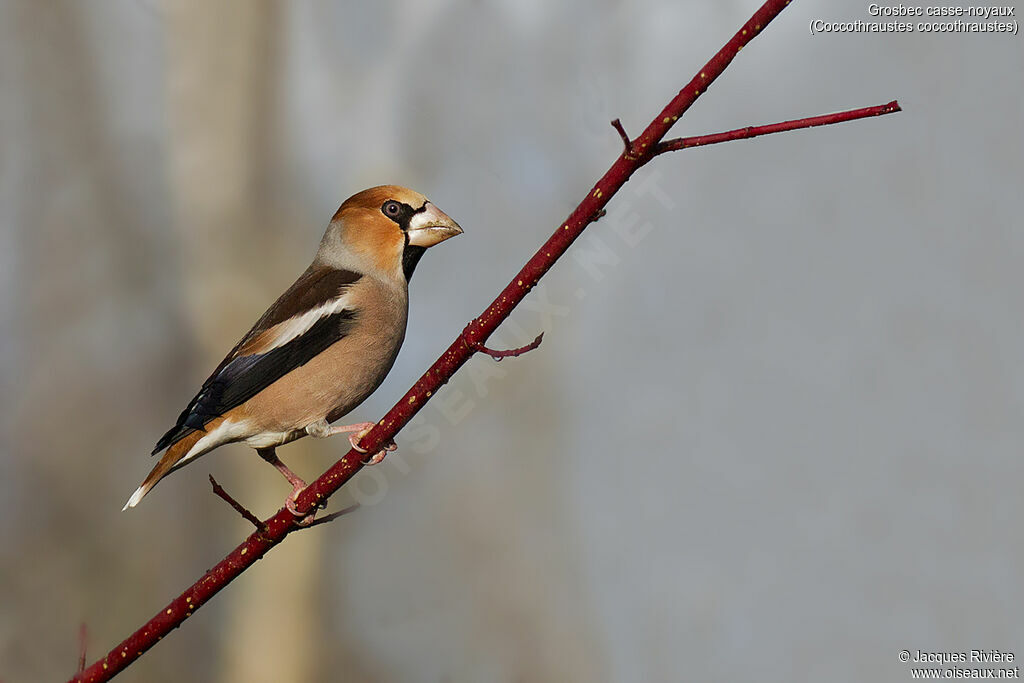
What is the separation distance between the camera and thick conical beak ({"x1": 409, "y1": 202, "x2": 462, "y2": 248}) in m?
1.74

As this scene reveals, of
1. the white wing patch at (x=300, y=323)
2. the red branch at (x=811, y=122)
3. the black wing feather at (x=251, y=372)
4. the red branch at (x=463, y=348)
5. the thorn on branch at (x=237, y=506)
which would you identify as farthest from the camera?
the white wing patch at (x=300, y=323)

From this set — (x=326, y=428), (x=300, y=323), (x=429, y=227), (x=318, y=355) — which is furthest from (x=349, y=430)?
(x=429, y=227)

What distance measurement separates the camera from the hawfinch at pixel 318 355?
1694 mm

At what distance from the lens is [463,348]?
1.35 metres

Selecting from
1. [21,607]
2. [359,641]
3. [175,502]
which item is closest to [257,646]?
A: [359,641]

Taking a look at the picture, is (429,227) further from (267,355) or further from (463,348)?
(463,348)

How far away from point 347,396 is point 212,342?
366cm

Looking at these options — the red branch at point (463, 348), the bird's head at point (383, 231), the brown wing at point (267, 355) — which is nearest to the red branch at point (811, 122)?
the red branch at point (463, 348)

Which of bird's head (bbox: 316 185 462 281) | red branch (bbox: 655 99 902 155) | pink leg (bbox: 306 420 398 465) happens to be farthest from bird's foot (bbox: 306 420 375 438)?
red branch (bbox: 655 99 902 155)

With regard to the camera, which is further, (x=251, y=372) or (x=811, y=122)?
(x=251, y=372)

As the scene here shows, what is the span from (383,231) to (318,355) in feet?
1.03

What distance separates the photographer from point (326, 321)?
1793 millimetres

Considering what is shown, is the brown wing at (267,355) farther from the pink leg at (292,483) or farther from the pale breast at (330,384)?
the pink leg at (292,483)

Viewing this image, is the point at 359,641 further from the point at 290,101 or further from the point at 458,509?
the point at 290,101
